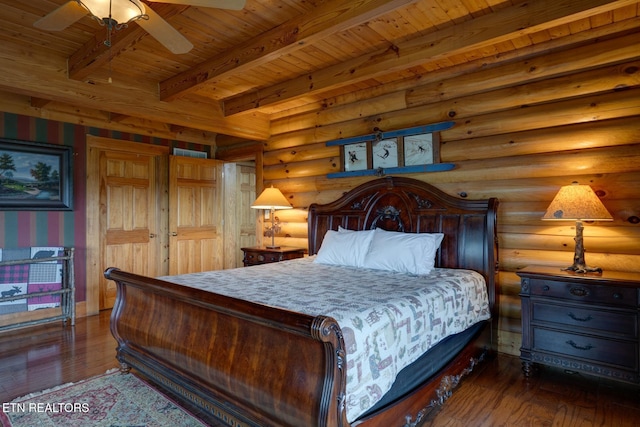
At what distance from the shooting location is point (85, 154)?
15.4 feet

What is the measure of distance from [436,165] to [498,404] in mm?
2116

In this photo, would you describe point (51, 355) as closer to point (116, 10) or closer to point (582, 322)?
point (116, 10)

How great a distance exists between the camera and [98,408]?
2.38 m

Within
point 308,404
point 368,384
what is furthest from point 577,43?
point 308,404

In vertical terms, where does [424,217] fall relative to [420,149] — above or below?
below

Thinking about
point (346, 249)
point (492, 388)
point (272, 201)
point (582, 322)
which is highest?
point (272, 201)

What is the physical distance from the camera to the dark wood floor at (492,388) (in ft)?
7.55

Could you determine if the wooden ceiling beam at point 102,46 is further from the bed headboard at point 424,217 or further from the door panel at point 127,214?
the bed headboard at point 424,217

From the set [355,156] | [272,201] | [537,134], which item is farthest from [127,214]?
[537,134]

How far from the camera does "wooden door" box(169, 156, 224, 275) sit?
17.5 feet

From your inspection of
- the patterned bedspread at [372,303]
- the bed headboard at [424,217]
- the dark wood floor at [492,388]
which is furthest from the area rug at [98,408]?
the bed headboard at [424,217]

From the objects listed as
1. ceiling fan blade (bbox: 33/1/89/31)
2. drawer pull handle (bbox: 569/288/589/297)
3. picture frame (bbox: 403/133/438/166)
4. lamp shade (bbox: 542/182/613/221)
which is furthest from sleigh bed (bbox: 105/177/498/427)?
ceiling fan blade (bbox: 33/1/89/31)

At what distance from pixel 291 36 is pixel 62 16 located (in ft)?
4.68

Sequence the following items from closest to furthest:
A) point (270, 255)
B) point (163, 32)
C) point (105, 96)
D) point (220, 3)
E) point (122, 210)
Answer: point (220, 3) < point (163, 32) < point (105, 96) < point (270, 255) < point (122, 210)
